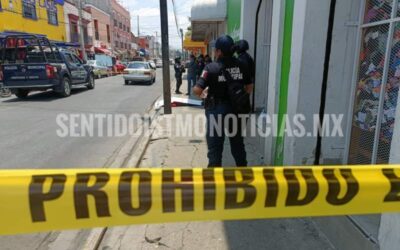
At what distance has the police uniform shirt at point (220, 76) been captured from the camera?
3.91 meters

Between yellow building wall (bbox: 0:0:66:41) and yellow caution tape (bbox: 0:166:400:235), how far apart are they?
2568cm

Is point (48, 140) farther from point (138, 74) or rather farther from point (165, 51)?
point (138, 74)

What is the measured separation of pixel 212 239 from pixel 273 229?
627 millimetres

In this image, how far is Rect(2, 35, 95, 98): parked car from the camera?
41.3 ft

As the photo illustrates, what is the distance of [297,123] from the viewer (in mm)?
3693

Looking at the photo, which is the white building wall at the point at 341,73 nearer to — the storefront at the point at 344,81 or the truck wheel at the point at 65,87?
the storefront at the point at 344,81

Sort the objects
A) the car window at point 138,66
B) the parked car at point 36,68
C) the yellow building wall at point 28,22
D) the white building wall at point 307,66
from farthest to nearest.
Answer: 1. the yellow building wall at point 28,22
2. the car window at point 138,66
3. the parked car at point 36,68
4. the white building wall at point 307,66

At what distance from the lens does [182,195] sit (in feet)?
5.51

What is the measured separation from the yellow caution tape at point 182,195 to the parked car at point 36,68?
12305 millimetres

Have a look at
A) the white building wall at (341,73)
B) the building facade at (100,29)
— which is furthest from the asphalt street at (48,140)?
the building facade at (100,29)

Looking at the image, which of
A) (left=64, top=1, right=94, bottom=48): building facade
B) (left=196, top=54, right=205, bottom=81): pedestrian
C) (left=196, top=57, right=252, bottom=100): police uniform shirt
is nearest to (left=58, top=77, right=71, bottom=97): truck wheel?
(left=196, top=54, right=205, bottom=81): pedestrian

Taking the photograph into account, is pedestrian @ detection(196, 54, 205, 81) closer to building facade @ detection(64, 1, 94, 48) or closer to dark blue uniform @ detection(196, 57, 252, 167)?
dark blue uniform @ detection(196, 57, 252, 167)

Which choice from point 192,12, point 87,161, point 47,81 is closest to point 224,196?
point 87,161

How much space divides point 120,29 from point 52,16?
3663cm
